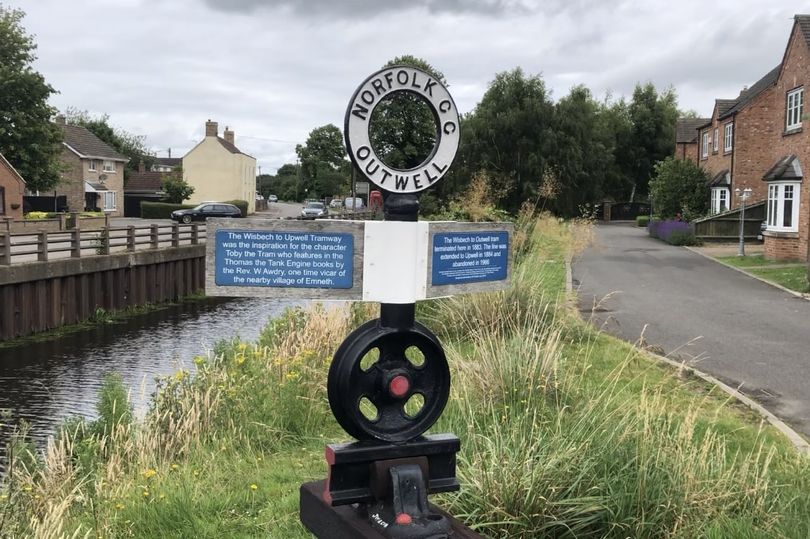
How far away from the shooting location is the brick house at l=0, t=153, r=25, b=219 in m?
40.8

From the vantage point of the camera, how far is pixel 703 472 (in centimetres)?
480

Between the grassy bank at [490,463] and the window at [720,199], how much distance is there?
31.4 meters

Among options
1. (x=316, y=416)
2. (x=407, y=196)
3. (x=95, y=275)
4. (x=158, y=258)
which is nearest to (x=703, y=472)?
(x=407, y=196)

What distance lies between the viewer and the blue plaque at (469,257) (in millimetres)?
3770

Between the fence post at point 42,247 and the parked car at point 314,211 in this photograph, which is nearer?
the fence post at point 42,247

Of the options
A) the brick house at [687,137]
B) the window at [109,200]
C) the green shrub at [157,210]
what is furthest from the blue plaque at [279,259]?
the window at [109,200]

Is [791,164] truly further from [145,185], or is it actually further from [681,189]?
[145,185]

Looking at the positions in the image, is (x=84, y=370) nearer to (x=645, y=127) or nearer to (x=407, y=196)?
(x=407, y=196)

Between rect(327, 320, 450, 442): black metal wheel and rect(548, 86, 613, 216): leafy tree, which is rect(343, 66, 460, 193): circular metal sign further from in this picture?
→ rect(548, 86, 613, 216): leafy tree

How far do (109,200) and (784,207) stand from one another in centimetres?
5084

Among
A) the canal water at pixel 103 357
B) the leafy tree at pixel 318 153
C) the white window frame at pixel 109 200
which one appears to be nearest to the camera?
the canal water at pixel 103 357

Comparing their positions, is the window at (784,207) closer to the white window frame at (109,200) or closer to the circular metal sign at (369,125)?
the circular metal sign at (369,125)

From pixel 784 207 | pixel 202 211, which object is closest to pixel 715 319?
pixel 784 207

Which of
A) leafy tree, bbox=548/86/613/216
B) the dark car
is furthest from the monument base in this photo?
the dark car
